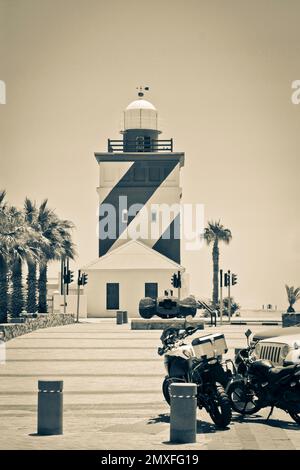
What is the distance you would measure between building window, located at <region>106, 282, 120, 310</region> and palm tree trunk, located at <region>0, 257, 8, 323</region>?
1046 inches

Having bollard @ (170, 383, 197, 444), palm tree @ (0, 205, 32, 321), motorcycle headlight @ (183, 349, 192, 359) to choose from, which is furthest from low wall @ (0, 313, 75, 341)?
bollard @ (170, 383, 197, 444)

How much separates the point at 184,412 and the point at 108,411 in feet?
11.7

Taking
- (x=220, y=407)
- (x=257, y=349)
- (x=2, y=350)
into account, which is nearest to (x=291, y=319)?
(x=2, y=350)

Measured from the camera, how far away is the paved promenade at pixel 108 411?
534 inches

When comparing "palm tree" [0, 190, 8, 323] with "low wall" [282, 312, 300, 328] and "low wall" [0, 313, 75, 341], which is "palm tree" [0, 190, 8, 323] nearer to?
"low wall" [0, 313, 75, 341]

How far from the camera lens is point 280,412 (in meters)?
17.2

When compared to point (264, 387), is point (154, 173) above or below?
above

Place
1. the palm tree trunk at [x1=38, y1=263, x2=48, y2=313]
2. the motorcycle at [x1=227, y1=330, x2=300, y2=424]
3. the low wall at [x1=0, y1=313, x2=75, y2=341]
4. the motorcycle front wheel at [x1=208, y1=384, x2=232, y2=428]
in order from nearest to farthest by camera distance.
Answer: the motorcycle front wheel at [x1=208, y1=384, x2=232, y2=428] < the motorcycle at [x1=227, y1=330, x2=300, y2=424] < the low wall at [x1=0, y1=313, x2=75, y2=341] < the palm tree trunk at [x1=38, y1=263, x2=48, y2=313]

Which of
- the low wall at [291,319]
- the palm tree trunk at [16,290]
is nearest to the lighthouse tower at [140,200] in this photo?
the palm tree trunk at [16,290]

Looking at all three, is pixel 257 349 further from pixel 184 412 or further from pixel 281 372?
pixel 184 412

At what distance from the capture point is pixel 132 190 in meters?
83.1

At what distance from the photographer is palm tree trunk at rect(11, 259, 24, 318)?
175 ft

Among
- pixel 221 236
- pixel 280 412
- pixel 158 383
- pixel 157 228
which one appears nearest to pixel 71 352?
pixel 158 383
